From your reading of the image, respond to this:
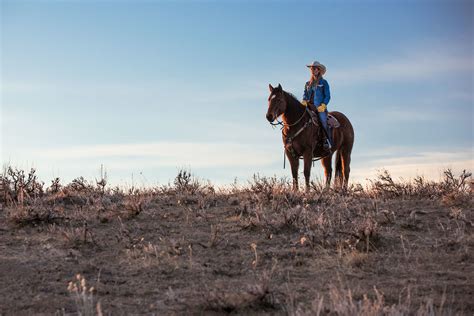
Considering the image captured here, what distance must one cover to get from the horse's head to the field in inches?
103

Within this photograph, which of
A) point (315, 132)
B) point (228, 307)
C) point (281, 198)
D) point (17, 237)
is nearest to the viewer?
point (228, 307)

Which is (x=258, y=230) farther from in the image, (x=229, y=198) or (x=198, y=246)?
(x=229, y=198)

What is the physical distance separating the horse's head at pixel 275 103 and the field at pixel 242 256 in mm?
2607

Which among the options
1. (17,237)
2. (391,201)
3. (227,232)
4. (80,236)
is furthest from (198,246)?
(391,201)

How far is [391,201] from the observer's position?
10.6 m

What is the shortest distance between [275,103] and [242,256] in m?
6.76

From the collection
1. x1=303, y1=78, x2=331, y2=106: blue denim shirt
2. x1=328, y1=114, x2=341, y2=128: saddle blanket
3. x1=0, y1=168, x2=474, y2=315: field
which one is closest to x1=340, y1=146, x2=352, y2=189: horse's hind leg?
x1=328, y1=114, x2=341, y2=128: saddle blanket

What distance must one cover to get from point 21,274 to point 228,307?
8.74ft

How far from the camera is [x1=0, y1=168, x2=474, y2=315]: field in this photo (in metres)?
5.29

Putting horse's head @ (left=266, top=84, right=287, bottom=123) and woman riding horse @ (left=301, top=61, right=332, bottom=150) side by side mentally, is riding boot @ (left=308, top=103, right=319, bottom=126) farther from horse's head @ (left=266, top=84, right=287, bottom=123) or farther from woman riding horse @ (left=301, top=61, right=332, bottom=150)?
horse's head @ (left=266, top=84, right=287, bottom=123)

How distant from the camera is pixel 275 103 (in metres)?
13.3

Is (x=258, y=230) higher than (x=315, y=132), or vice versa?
(x=315, y=132)

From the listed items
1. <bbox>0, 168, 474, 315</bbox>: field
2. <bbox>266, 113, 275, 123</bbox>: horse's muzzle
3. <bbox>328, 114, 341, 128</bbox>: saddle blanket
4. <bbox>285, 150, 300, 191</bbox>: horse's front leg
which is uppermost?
<bbox>328, 114, 341, 128</bbox>: saddle blanket

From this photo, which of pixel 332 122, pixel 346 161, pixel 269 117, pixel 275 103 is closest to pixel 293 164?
pixel 269 117
